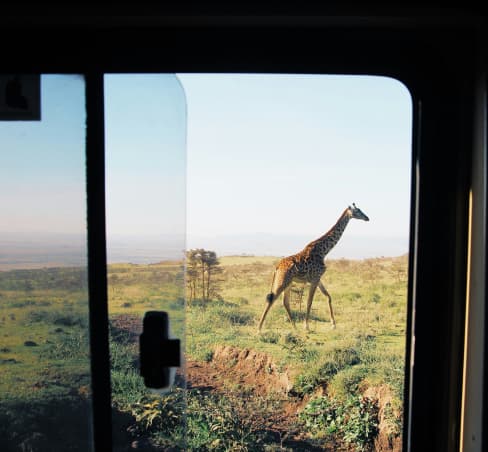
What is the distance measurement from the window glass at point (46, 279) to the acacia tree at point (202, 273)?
0.46 metres

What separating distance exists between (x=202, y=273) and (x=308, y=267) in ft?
1.60

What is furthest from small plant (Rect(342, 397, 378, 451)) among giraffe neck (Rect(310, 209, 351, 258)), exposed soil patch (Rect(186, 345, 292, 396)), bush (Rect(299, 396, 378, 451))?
giraffe neck (Rect(310, 209, 351, 258))

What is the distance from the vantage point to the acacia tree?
1669 millimetres

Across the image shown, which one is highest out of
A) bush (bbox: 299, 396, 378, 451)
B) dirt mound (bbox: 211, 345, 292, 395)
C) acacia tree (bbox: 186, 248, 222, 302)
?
acacia tree (bbox: 186, 248, 222, 302)

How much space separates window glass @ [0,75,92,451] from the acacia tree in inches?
18.1

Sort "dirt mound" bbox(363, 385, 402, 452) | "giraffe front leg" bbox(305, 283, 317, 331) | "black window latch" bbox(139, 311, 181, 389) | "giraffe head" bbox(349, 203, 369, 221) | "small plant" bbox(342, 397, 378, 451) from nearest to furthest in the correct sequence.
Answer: "black window latch" bbox(139, 311, 181, 389) < "dirt mound" bbox(363, 385, 402, 452) < "small plant" bbox(342, 397, 378, 451) < "giraffe head" bbox(349, 203, 369, 221) < "giraffe front leg" bbox(305, 283, 317, 331)

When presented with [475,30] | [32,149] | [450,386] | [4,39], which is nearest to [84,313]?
[32,149]

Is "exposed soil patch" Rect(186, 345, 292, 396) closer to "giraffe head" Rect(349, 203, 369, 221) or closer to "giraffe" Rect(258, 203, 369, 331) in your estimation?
"giraffe" Rect(258, 203, 369, 331)

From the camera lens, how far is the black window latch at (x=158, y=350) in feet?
4.05

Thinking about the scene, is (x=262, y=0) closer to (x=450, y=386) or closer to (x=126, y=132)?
(x=126, y=132)

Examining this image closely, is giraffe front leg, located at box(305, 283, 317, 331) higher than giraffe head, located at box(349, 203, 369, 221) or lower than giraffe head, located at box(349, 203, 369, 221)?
lower

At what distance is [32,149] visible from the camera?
1.27 m

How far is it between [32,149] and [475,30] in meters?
1.36

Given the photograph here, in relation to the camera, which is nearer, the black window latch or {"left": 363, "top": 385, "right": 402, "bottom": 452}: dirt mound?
the black window latch
